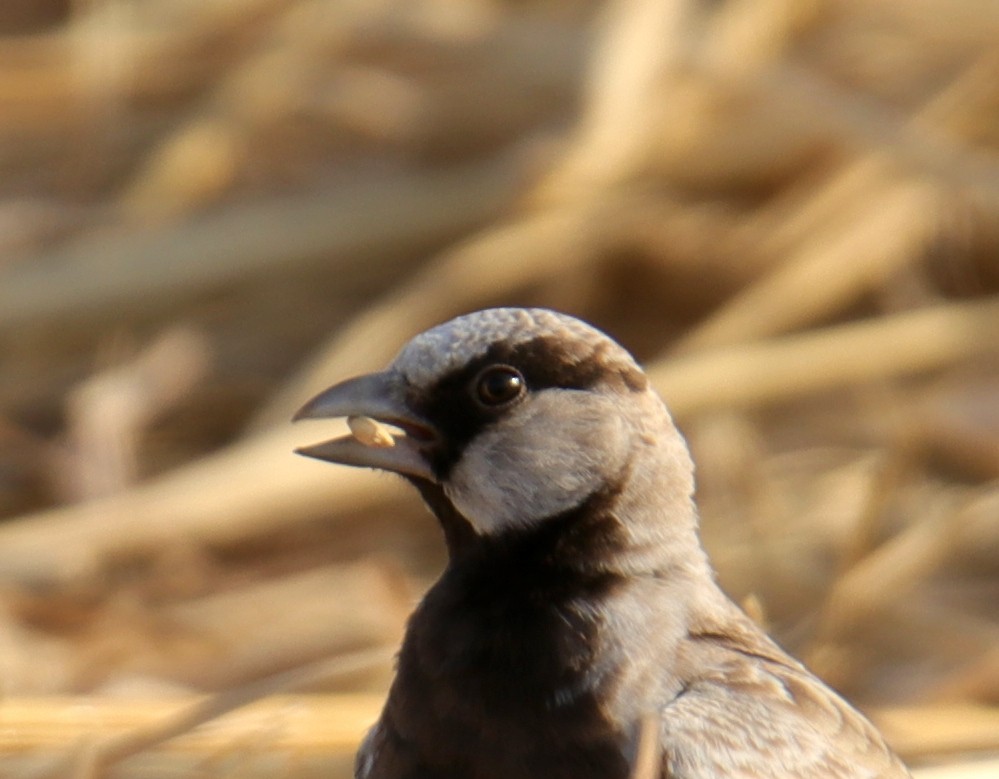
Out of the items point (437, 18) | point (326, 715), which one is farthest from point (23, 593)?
point (437, 18)

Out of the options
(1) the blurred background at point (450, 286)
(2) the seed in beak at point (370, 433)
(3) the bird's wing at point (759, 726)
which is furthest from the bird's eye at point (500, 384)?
(1) the blurred background at point (450, 286)

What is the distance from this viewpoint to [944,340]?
482 cm

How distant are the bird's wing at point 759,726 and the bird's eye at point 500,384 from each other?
41 cm

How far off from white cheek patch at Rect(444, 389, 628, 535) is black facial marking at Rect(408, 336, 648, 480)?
0.02m

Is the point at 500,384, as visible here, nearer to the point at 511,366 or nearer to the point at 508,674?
the point at 511,366

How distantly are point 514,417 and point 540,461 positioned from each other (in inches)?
2.8

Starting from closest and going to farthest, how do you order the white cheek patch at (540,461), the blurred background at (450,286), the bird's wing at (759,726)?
1. the bird's wing at (759,726)
2. the white cheek patch at (540,461)
3. the blurred background at (450,286)

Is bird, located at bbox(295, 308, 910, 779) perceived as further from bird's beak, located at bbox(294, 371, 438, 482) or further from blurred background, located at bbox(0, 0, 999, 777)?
blurred background, located at bbox(0, 0, 999, 777)

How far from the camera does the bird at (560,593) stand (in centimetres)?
246

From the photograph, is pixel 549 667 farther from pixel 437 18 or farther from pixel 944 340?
pixel 437 18

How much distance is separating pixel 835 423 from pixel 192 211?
6.16 feet

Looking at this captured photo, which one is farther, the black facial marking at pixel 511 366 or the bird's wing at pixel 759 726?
the black facial marking at pixel 511 366

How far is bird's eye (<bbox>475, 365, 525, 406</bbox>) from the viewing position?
2619 millimetres

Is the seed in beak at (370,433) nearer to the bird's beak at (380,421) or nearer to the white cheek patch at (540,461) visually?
the bird's beak at (380,421)
